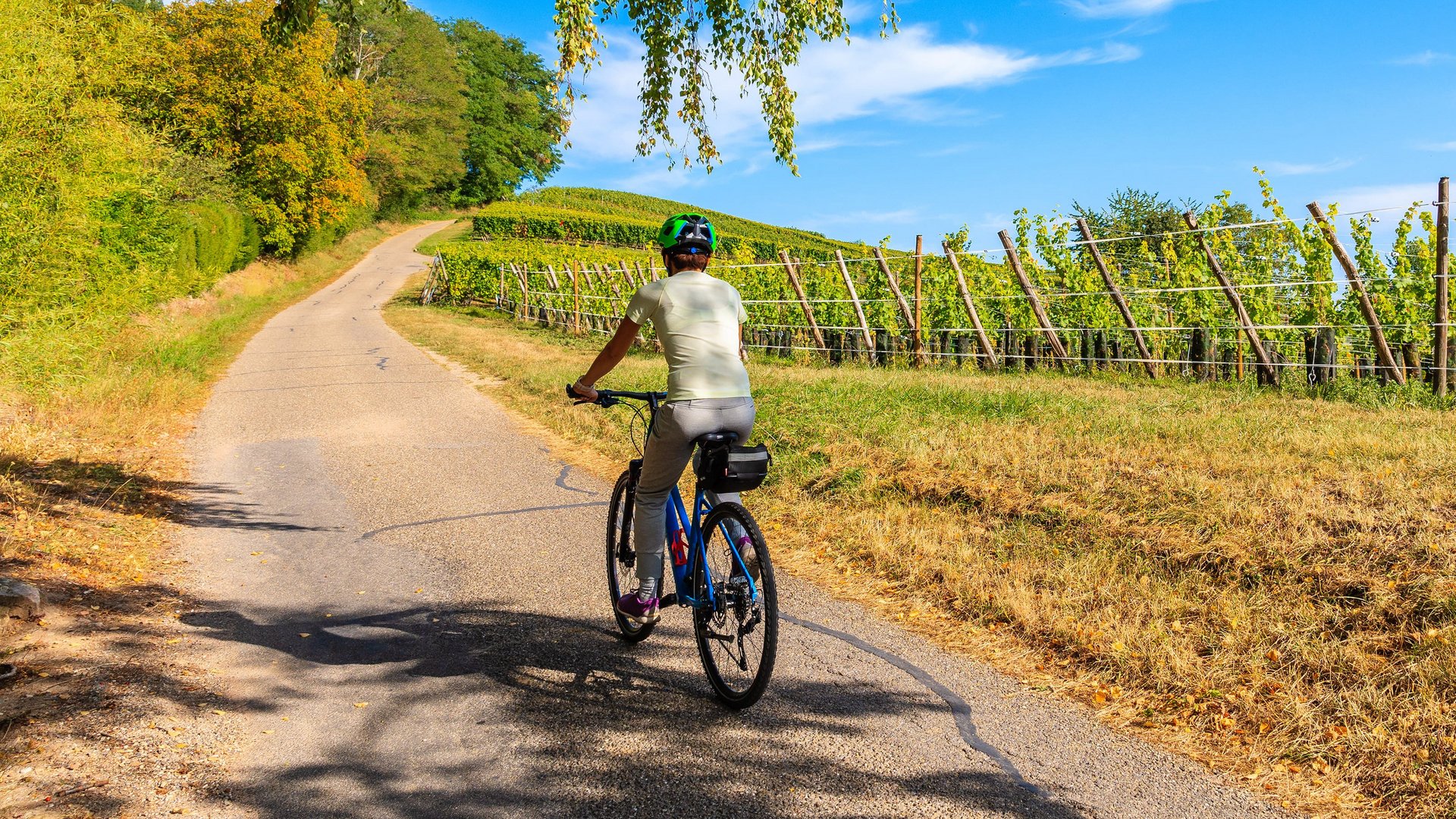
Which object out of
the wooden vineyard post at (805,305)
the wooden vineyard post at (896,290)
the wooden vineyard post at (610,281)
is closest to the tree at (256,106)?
the wooden vineyard post at (610,281)

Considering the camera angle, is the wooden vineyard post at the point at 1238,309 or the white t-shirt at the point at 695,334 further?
the wooden vineyard post at the point at 1238,309

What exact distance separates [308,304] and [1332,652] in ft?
130

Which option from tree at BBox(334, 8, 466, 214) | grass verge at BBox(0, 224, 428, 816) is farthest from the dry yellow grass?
tree at BBox(334, 8, 466, 214)

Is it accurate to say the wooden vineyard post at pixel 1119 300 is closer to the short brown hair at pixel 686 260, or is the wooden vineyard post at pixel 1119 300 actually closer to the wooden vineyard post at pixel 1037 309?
the wooden vineyard post at pixel 1037 309

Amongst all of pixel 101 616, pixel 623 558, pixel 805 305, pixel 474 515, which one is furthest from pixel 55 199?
pixel 805 305

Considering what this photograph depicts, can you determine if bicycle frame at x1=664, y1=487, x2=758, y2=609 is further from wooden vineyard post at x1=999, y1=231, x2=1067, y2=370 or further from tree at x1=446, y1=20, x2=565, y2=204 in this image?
tree at x1=446, y1=20, x2=565, y2=204

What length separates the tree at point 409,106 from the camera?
218ft

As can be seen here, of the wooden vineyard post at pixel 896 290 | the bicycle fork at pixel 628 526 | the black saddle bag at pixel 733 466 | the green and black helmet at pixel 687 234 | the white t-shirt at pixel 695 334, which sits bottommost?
the bicycle fork at pixel 628 526

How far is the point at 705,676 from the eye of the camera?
4.43m

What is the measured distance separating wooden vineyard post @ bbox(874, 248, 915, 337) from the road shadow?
13340 millimetres

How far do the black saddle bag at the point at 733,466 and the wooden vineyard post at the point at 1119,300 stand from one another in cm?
1131

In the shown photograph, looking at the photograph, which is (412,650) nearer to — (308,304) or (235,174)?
(308,304)

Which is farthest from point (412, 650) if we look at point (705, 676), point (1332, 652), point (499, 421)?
point (499, 421)

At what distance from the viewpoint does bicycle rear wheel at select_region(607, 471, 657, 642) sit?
484 centimetres
